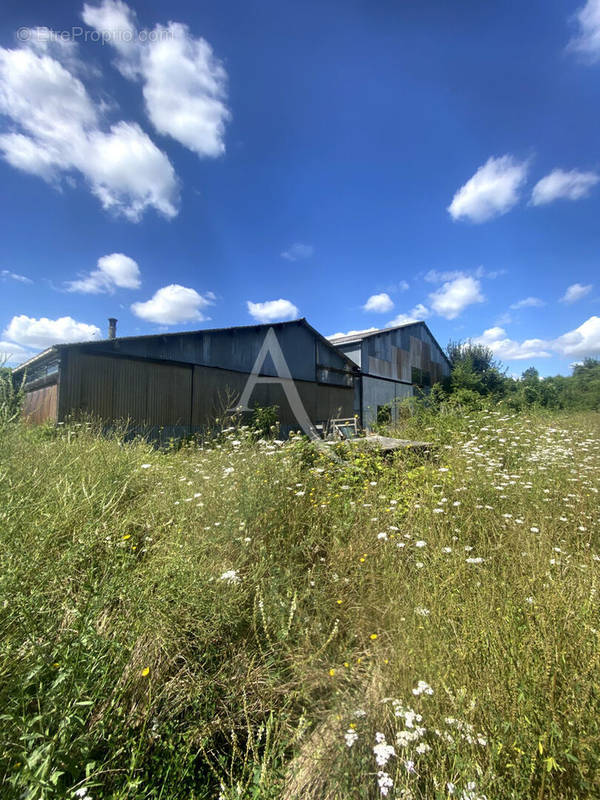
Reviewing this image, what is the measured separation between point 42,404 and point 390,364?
1488 cm

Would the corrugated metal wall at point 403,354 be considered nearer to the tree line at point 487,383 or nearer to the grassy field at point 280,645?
the tree line at point 487,383

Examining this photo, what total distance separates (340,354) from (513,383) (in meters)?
15.6

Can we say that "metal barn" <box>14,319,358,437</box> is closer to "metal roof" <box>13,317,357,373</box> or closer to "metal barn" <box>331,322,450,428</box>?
"metal roof" <box>13,317,357,373</box>

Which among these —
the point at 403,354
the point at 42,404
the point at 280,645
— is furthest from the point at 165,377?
the point at 403,354

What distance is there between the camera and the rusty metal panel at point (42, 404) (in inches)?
274

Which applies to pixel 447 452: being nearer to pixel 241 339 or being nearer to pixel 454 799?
pixel 454 799

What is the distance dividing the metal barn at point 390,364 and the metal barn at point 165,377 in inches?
154

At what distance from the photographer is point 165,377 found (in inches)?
332

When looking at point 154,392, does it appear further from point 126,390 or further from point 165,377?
point 126,390

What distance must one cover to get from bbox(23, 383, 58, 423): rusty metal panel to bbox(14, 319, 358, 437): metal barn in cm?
2

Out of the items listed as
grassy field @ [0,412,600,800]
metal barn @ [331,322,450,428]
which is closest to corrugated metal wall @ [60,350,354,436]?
grassy field @ [0,412,600,800]

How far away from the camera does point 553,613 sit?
5.08 ft

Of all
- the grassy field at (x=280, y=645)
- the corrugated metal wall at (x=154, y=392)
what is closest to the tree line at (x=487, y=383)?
the corrugated metal wall at (x=154, y=392)

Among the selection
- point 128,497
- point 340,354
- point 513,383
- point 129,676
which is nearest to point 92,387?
point 128,497
